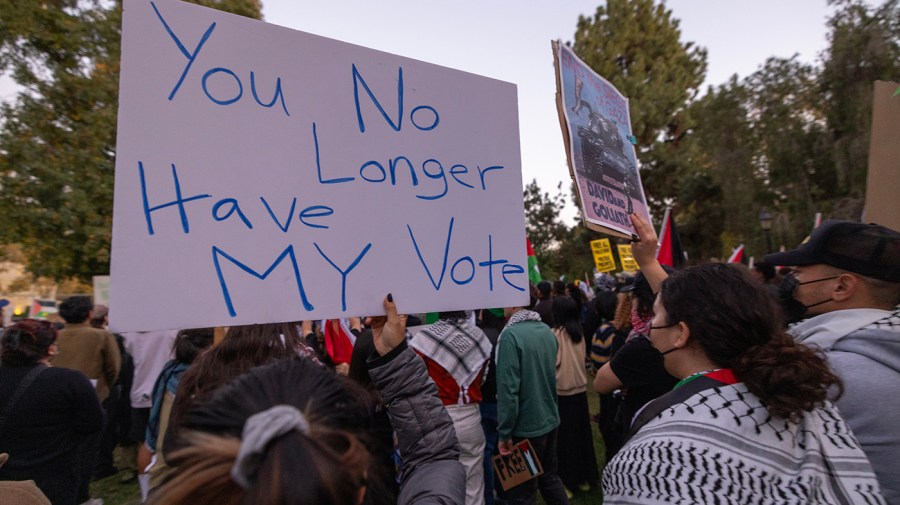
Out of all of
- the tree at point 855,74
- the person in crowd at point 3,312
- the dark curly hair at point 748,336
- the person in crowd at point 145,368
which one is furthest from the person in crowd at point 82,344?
the tree at point 855,74

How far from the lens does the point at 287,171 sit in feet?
5.00

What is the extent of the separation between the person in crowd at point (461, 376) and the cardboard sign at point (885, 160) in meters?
2.40

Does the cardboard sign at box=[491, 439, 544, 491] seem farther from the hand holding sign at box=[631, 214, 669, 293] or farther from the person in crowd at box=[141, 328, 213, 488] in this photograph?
the person in crowd at box=[141, 328, 213, 488]

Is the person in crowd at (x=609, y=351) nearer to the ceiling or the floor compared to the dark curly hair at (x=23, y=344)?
nearer to the floor

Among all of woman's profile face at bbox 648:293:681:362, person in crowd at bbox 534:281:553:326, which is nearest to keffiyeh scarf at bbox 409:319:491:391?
person in crowd at bbox 534:281:553:326

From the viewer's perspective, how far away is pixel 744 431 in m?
1.25

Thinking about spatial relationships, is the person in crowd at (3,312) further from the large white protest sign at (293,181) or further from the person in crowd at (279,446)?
the person in crowd at (279,446)

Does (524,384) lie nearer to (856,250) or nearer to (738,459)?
(856,250)

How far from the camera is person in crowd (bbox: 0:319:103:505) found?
2947 mm

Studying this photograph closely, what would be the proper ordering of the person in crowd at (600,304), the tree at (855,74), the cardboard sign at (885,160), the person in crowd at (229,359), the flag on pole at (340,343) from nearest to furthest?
1. the person in crowd at (229,359)
2. the cardboard sign at (885,160)
3. the flag on pole at (340,343)
4. the person in crowd at (600,304)
5. the tree at (855,74)

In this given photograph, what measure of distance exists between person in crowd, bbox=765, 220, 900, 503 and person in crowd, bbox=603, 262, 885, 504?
22 cm

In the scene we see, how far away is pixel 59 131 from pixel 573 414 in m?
14.9

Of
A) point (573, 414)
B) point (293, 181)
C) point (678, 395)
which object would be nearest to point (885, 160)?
point (678, 395)

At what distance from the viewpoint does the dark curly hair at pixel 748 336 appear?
1.27 m
